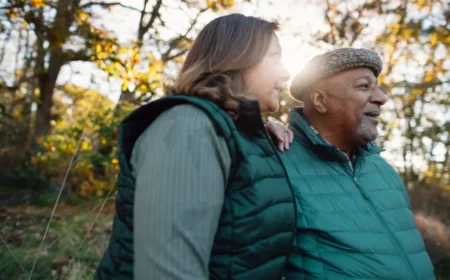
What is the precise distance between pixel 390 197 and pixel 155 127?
1471 mm

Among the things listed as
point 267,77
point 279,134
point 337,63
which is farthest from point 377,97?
point 267,77

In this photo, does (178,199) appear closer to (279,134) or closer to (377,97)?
(279,134)

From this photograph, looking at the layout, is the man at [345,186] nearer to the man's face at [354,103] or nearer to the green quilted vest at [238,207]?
the man's face at [354,103]

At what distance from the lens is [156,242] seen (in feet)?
3.69

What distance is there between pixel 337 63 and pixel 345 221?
0.87m

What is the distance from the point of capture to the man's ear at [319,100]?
2.44 meters

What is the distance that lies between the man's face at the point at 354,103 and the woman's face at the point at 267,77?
0.84 metres

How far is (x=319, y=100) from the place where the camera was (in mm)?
2459

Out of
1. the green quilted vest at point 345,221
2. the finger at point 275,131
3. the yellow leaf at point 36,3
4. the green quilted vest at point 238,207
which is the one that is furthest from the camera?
the yellow leaf at point 36,3

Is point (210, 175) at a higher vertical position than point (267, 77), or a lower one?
lower

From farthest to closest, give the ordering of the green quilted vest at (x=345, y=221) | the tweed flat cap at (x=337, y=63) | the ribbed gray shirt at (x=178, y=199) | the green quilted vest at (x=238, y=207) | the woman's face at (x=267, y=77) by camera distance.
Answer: the tweed flat cap at (x=337, y=63) < the green quilted vest at (x=345, y=221) < the woman's face at (x=267, y=77) < the green quilted vest at (x=238, y=207) < the ribbed gray shirt at (x=178, y=199)

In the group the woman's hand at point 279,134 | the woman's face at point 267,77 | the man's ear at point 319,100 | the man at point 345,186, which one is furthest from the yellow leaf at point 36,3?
the woman's face at point 267,77

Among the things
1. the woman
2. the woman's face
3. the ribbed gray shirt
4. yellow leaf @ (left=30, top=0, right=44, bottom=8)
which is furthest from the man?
yellow leaf @ (left=30, top=0, right=44, bottom=8)

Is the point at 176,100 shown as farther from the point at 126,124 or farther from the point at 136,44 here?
the point at 136,44
